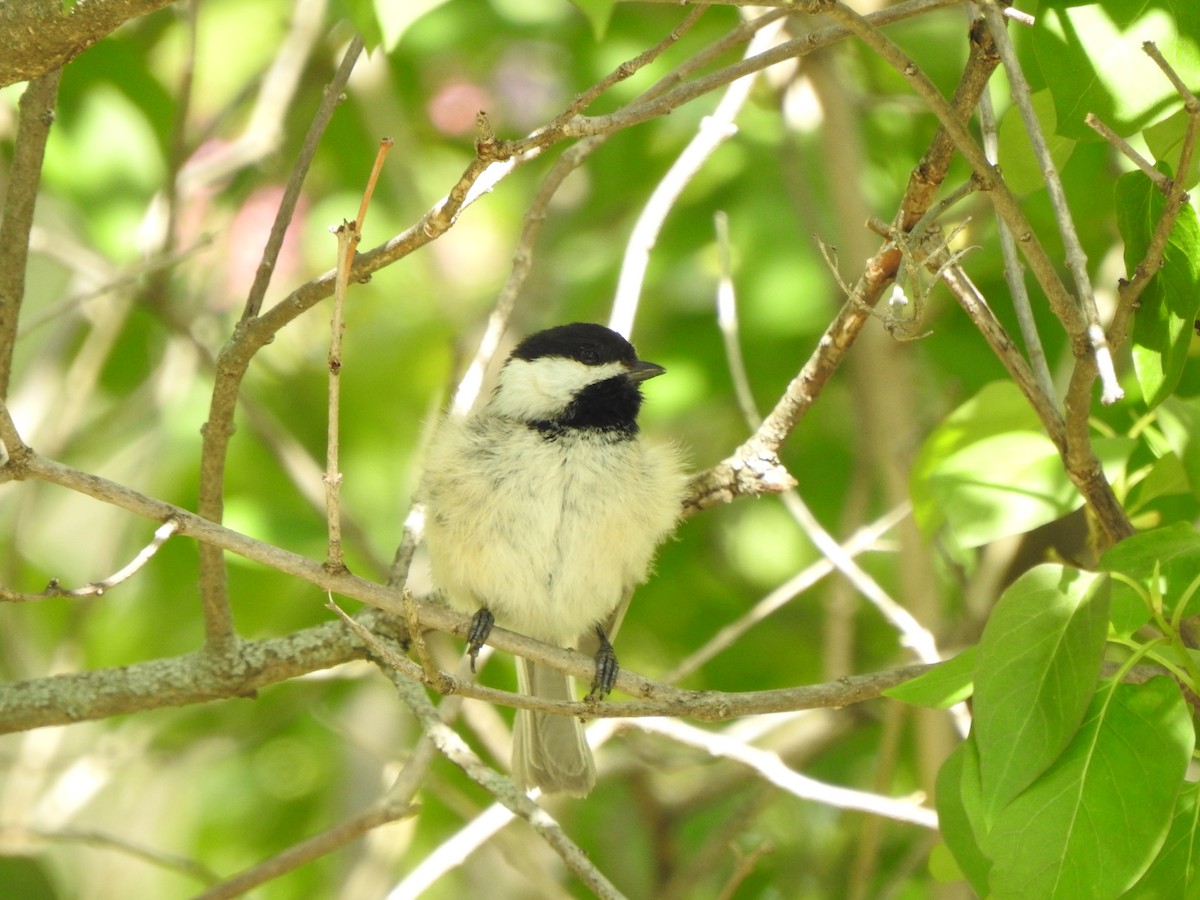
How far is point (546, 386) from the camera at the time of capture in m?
2.71

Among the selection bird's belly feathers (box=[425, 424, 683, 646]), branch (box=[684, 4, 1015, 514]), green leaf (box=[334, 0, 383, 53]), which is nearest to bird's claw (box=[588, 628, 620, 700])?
bird's belly feathers (box=[425, 424, 683, 646])

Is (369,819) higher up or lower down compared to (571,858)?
higher up

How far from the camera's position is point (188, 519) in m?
1.50

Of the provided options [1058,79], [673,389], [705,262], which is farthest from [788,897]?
[1058,79]

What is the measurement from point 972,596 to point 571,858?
60.8 inches

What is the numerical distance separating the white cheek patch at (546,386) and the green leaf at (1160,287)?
132 cm

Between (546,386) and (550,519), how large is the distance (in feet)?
1.36

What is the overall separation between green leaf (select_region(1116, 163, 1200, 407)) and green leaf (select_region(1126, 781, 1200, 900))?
45 cm

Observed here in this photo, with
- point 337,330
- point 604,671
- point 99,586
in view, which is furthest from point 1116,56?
point 99,586

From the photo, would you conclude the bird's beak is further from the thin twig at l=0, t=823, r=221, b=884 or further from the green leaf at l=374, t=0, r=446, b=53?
the thin twig at l=0, t=823, r=221, b=884

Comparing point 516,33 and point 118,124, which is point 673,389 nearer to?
point 516,33

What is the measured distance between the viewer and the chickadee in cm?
239

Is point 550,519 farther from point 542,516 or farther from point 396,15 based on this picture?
point 396,15

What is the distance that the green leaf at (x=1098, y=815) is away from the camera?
4.05 ft
